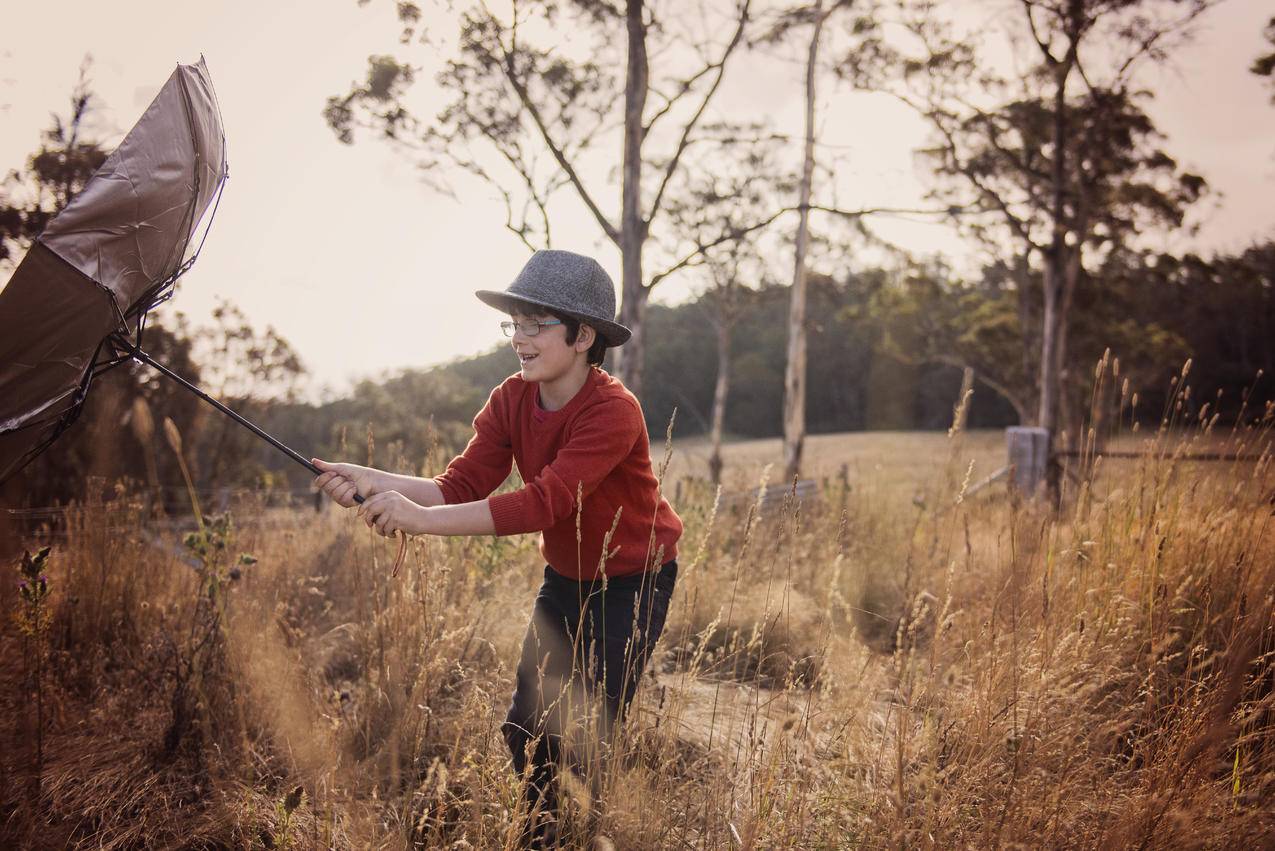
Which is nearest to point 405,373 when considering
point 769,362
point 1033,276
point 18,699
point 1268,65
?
point 769,362

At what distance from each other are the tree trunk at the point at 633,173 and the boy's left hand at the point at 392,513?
586 centimetres

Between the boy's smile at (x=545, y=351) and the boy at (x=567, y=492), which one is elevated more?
the boy's smile at (x=545, y=351)

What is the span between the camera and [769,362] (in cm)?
5291

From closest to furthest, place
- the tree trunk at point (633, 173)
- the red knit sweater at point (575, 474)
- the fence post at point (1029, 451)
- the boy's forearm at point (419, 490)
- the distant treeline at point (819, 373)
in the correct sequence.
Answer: the red knit sweater at point (575, 474) → the boy's forearm at point (419, 490) → the tree trunk at point (633, 173) → the fence post at point (1029, 451) → the distant treeline at point (819, 373)

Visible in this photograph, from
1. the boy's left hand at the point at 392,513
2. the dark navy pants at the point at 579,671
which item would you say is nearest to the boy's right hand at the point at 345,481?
the boy's left hand at the point at 392,513

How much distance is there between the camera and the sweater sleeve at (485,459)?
2449 millimetres

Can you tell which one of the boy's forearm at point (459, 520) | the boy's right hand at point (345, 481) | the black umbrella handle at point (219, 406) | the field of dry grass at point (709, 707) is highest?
the black umbrella handle at point (219, 406)

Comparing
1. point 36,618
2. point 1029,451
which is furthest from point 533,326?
point 1029,451

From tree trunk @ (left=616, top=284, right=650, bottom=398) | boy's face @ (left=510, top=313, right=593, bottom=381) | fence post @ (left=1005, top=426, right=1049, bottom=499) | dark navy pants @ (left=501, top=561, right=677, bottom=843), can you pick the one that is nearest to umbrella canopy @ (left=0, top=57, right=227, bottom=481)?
boy's face @ (left=510, top=313, right=593, bottom=381)

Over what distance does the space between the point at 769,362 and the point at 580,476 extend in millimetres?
51857

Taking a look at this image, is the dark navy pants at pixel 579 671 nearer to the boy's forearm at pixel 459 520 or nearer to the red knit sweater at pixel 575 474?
the red knit sweater at pixel 575 474

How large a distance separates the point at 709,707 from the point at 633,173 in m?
5.91

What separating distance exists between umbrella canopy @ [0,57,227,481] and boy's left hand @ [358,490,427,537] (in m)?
0.69

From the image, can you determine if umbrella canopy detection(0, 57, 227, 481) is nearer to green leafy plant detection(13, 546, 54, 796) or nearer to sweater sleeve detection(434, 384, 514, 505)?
green leafy plant detection(13, 546, 54, 796)
